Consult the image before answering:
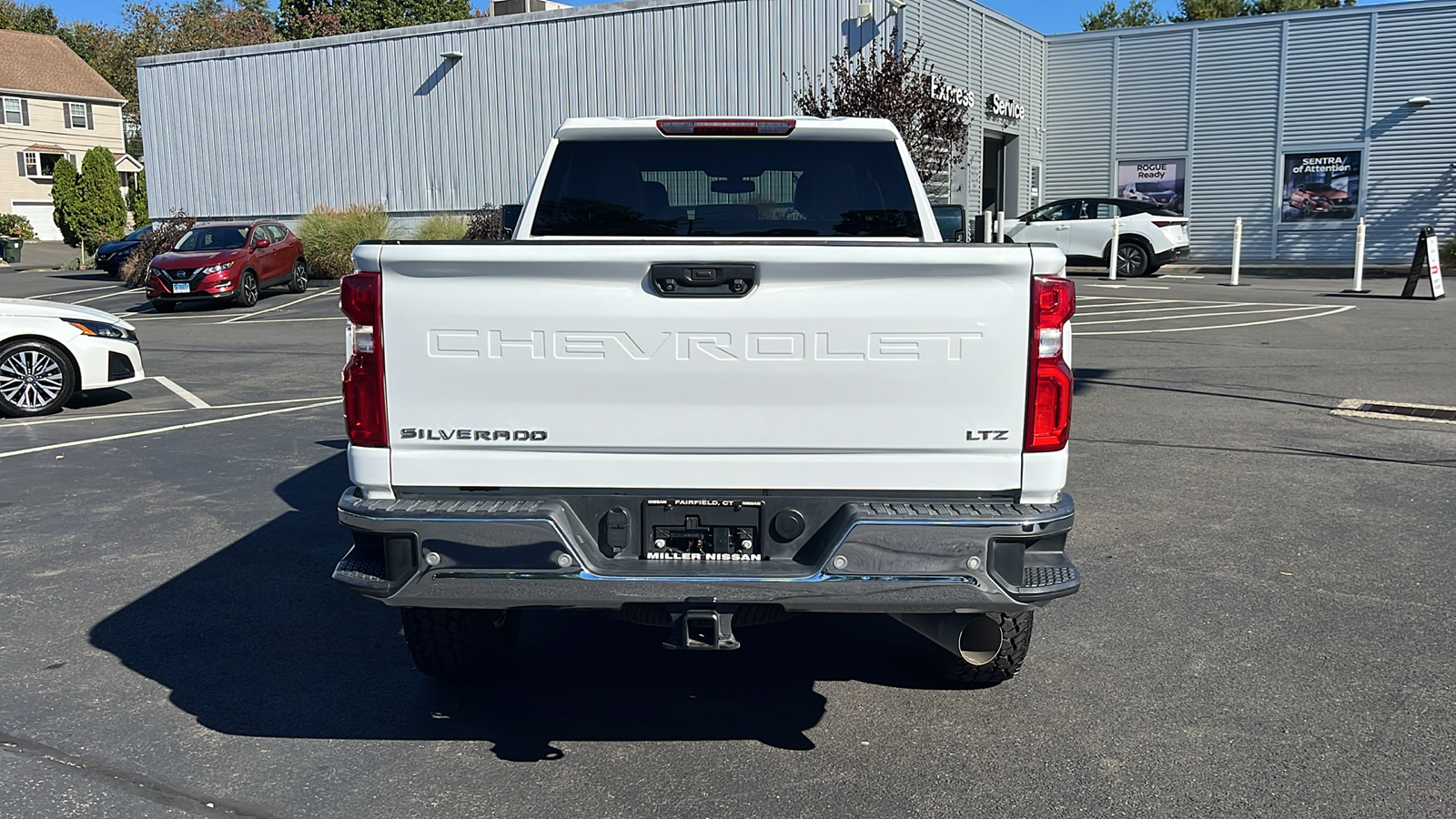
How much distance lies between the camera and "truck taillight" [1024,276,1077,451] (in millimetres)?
3586

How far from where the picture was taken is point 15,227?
5700 cm

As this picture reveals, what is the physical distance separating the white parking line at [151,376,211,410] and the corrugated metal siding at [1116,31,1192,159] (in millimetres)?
25168

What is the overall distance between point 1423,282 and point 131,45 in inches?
3044

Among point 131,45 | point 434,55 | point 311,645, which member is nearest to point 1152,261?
point 434,55

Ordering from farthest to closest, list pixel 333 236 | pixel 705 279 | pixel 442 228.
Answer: pixel 442 228 < pixel 333 236 < pixel 705 279

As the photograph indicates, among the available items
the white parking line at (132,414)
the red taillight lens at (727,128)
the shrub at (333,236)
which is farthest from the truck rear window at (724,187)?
the shrub at (333,236)

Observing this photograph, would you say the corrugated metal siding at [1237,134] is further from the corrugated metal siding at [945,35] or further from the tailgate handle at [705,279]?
the tailgate handle at [705,279]

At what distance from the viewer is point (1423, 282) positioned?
23.4m

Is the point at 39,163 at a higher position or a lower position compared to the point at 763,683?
higher

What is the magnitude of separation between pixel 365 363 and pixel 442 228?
26968 mm

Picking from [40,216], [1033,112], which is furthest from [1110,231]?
[40,216]

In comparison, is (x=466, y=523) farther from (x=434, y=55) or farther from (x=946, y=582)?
(x=434, y=55)

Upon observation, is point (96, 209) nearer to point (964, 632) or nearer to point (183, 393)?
point (183, 393)

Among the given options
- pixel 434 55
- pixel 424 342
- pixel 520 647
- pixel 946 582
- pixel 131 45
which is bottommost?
pixel 520 647
